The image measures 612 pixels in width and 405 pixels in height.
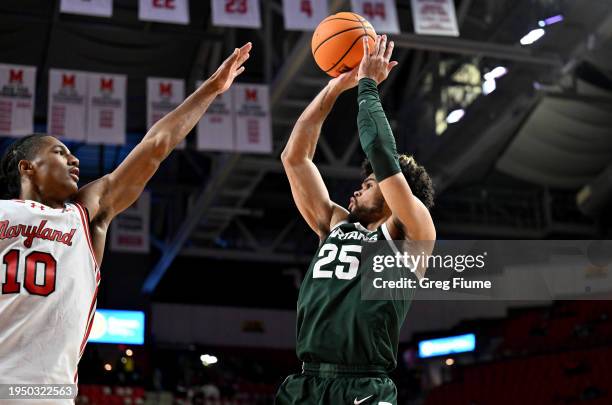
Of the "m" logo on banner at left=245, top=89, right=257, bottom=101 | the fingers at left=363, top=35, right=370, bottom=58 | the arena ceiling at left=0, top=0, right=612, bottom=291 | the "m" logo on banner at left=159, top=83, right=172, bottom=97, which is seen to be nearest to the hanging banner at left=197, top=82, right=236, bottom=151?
the "m" logo on banner at left=245, top=89, right=257, bottom=101

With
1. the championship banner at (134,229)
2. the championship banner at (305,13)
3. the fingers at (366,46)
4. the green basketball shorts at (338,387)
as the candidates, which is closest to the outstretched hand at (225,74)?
the fingers at (366,46)

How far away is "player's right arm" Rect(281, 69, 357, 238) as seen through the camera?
488 cm

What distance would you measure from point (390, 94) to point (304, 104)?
13.2 feet

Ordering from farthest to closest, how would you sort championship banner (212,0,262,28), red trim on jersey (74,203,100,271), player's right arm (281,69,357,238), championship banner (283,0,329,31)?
championship banner (212,0,262,28) < championship banner (283,0,329,31) < player's right arm (281,69,357,238) < red trim on jersey (74,203,100,271)

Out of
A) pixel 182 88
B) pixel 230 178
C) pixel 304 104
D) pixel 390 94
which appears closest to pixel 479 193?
pixel 390 94

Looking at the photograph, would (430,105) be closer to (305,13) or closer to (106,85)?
(305,13)

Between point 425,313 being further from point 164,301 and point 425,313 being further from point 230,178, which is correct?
point 230,178

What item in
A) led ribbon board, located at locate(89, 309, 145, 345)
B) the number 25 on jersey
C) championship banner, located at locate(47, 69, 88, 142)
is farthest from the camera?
led ribbon board, located at locate(89, 309, 145, 345)

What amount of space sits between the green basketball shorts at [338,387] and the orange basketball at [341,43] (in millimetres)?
1682

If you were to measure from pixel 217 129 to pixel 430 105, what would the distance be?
4.06 metres

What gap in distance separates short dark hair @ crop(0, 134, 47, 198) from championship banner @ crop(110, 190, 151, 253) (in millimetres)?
14598

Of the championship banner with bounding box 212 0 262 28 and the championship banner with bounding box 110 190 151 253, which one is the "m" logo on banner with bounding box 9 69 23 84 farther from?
the championship banner with bounding box 110 190 151 253

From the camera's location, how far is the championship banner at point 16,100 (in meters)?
12.4

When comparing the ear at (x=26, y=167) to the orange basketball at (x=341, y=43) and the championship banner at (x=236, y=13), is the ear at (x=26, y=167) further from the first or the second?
the championship banner at (x=236, y=13)
